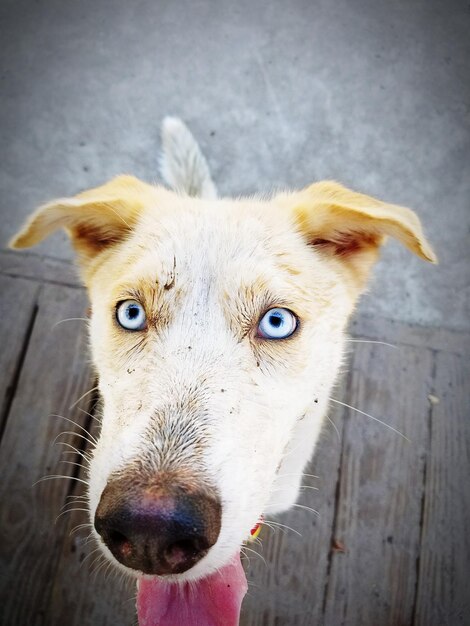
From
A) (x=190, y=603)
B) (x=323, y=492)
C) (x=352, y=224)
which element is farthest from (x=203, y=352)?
(x=323, y=492)

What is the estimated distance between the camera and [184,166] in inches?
119

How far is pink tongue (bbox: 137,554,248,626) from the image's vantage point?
157 centimetres

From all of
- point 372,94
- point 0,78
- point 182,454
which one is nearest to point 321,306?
point 182,454

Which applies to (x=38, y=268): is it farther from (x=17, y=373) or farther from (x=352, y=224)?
(x=352, y=224)

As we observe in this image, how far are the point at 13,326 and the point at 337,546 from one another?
240 centimetres

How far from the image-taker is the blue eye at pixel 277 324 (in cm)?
149

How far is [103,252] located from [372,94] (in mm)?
3105

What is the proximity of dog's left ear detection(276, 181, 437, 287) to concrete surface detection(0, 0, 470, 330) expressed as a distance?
151 centimetres

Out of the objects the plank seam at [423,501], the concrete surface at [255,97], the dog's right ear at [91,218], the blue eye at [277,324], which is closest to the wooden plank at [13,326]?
the concrete surface at [255,97]

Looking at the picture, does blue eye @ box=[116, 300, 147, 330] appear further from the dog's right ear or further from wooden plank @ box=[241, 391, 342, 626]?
wooden plank @ box=[241, 391, 342, 626]

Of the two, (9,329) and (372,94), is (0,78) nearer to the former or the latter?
(9,329)

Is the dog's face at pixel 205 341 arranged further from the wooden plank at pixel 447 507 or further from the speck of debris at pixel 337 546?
the wooden plank at pixel 447 507

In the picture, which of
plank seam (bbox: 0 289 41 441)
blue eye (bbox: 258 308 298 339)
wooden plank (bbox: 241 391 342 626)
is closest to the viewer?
blue eye (bbox: 258 308 298 339)

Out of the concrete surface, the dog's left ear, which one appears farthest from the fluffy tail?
the dog's left ear
